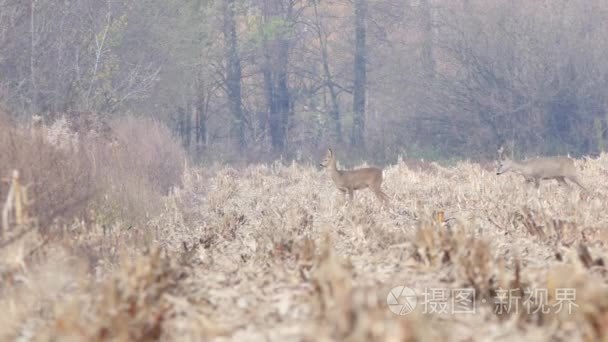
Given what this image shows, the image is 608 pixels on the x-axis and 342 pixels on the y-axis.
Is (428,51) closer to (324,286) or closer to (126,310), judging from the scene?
(324,286)

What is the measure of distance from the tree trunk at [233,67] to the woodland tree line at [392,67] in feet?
0.31

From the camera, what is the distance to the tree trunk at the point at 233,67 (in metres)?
48.9

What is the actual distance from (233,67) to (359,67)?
6.69 meters

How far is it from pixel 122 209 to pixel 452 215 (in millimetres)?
4484

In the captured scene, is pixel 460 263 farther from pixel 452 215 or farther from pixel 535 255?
pixel 452 215

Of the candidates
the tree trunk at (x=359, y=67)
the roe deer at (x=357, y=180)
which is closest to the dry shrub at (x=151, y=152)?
the roe deer at (x=357, y=180)

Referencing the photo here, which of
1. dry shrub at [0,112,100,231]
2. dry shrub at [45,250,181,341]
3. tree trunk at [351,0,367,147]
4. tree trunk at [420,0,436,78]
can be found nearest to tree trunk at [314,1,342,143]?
tree trunk at [351,0,367,147]

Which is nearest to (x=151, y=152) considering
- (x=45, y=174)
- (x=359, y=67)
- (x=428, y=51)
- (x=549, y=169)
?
(x=549, y=169)

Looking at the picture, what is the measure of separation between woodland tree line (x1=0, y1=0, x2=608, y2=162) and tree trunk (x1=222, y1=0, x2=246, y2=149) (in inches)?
3.7

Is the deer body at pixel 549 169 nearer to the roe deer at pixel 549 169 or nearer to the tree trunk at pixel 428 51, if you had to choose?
the roe deer at pixel 549 169

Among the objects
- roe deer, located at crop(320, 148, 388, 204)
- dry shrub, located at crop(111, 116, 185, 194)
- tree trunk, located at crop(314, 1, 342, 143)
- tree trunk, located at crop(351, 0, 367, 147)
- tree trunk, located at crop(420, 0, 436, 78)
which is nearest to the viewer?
roe deer, located at crop(320, 148, 388, 204)

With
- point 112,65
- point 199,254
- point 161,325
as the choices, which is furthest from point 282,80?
point 161,325

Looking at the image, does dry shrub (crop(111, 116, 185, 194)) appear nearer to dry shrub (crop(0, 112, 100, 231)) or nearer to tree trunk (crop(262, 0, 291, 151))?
dry shrub (crop(0, 112, 100, 231))

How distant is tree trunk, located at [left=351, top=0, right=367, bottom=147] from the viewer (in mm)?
47875
